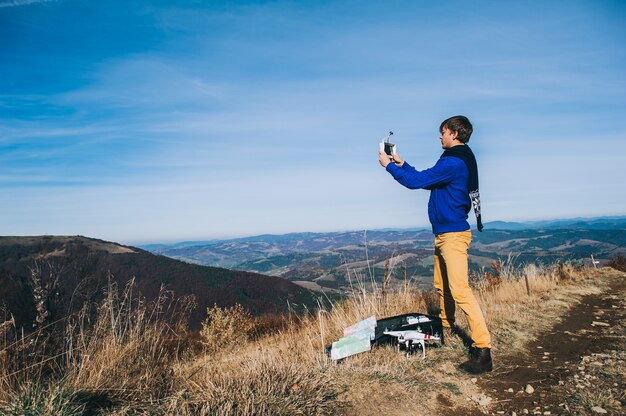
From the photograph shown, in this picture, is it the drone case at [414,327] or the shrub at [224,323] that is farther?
the shrub at [224,323]

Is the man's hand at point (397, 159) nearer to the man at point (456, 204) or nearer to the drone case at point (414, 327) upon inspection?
the man at point (456, 204)

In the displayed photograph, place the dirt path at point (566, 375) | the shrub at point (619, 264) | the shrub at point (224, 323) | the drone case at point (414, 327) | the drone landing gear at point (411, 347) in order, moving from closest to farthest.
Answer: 1. the dirt path at point (566, 375)
2. the drone landing gear at point (411, 347)
3. the drone case at point (414, 327)
4. the shrub at point (224, 323)
5. the shrub at point (619, 264)

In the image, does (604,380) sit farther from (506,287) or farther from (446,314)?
(506,287)

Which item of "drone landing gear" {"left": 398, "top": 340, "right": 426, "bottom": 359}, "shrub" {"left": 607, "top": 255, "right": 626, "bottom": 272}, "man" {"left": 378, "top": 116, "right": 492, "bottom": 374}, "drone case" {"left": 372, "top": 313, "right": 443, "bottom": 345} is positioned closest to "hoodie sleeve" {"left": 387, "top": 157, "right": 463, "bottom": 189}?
"man" {"left": 378, "top": 116, "right": 492, "bottom": 374}

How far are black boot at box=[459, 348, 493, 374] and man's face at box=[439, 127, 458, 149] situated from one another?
2041 mm

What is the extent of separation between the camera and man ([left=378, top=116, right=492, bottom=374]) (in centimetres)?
335

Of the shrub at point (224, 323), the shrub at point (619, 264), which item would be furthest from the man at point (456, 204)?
the shrub at point (619, 264)

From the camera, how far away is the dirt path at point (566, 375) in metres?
2.50

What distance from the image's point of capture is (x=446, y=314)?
4230 mm

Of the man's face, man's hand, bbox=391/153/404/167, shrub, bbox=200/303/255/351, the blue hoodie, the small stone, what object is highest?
the man's face

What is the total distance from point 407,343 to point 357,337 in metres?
0.52

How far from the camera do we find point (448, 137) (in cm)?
373

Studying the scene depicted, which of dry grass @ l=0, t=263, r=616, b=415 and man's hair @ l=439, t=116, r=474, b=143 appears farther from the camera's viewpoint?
man's hair @ l=439, t=116, r=474, b=143

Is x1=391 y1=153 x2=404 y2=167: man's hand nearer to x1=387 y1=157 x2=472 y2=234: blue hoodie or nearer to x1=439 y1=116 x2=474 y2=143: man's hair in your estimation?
x1=387 y1=157 x2=472 y2=234: blue hoodie
